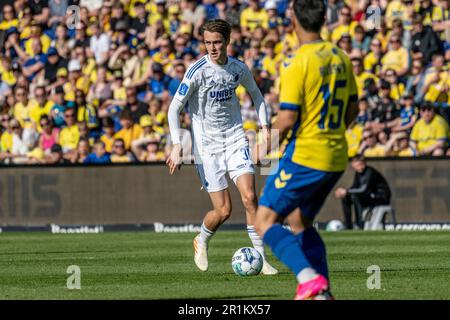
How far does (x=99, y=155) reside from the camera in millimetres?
24750

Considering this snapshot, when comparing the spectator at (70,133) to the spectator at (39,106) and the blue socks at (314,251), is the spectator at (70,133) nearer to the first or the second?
the spectator at (39,106)

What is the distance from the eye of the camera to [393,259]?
15.0 meters

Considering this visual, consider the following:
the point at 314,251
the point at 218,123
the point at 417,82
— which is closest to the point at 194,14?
the point at 417,82

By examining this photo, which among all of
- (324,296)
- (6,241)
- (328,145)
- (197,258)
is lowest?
(6,241)

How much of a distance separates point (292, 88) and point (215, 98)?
4.42 meters

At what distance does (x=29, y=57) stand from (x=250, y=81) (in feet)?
52.4

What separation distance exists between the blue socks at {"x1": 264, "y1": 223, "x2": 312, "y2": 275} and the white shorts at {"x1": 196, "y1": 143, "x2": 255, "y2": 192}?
4.04 metres

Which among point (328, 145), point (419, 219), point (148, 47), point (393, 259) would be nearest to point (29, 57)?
point (148, 47)

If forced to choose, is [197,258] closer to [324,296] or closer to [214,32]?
[214,32]

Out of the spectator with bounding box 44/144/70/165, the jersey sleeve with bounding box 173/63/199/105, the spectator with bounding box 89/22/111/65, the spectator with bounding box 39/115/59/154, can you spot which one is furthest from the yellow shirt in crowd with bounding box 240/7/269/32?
the jersey sleeve with bounding box 173/63/199/105

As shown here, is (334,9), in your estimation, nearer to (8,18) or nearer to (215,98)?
(8,18)

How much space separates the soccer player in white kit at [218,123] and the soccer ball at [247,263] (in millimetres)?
311

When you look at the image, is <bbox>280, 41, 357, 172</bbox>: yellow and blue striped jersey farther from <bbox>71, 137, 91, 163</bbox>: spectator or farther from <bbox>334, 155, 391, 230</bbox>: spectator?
<bbox>71, 137, 91, 163</bbox>: spectator
